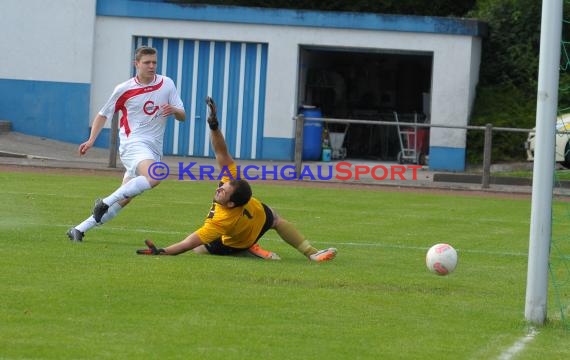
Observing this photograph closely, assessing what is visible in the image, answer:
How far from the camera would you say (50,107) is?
1249 inches

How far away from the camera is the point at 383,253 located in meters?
12.9

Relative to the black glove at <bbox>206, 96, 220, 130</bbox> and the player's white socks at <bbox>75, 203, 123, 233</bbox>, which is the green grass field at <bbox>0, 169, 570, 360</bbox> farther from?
the black glove at <bbox>206, 96, 220, 130</bbox>

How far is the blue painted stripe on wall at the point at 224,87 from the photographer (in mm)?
31203

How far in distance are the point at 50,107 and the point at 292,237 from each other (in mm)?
20950

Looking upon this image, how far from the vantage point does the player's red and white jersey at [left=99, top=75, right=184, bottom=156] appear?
42.8ft

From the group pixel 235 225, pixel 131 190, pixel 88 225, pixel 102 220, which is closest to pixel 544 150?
pixel 235 225

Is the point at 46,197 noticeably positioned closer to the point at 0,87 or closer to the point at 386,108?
the point at 0,87

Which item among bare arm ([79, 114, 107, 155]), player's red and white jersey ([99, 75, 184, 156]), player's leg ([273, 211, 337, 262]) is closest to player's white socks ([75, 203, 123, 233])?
bare arm ([79, 114, 107, 155])

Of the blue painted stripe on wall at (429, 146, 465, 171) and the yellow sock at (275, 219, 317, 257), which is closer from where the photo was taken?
the yellow sock at (275, 219, 317, 257)

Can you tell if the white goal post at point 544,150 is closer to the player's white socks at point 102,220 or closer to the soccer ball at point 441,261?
the soccer ball at point 441,261

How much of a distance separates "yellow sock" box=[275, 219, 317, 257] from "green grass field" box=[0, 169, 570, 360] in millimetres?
142

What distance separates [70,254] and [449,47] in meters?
20.6

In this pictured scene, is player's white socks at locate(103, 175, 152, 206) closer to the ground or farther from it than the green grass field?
farther from it

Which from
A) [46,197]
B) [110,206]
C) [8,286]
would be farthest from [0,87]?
[8,286]
